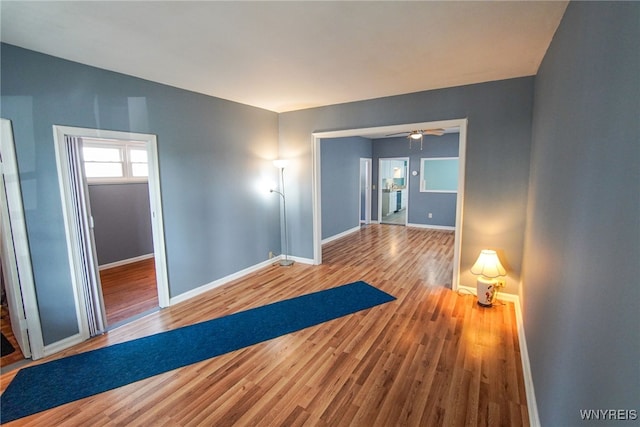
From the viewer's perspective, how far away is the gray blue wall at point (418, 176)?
7.91 meters

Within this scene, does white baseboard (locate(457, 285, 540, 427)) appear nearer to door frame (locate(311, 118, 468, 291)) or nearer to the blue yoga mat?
door frame (locate(311, 118, 468, 291))

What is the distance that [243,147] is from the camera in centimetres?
454

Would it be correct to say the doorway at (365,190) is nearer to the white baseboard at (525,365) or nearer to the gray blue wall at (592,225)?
the white baseboard at (525,365)

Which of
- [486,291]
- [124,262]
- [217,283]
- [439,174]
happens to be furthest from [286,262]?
[439,174]

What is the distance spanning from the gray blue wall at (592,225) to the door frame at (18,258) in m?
3.87

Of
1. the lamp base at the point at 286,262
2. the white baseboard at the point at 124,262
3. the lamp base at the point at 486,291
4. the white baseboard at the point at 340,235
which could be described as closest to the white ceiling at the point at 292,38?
the lamp base at the point at 486,291

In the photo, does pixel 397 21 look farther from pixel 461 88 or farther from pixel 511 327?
pixel 511 327

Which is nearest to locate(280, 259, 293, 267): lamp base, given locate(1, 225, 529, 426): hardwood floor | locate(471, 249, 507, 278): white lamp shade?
locate(1, 225, 529, 426): hardwood floor

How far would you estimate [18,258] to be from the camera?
2.52m

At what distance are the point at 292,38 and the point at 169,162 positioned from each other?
7.29 ft

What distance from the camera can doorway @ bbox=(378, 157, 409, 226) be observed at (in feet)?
29.5

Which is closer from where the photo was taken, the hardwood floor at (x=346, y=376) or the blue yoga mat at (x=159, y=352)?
the hardwood floor at (x=346, y=376)

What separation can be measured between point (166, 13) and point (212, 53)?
0.66 m

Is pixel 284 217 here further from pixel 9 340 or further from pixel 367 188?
pixel 367 188
